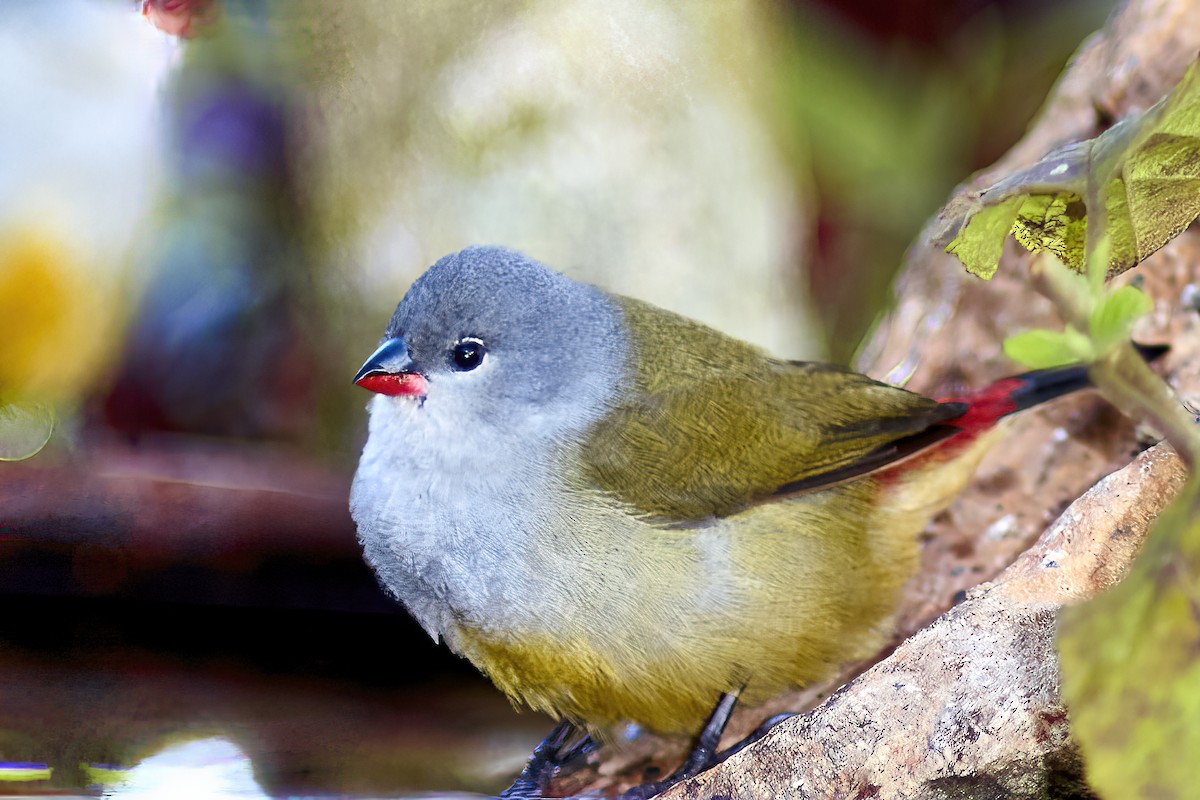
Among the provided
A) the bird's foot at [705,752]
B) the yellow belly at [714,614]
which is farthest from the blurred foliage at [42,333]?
the bird's foot at [705,752]

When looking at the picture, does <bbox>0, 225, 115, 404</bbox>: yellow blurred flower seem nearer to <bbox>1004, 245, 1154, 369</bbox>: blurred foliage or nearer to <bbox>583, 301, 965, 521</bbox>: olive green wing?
<bbox>583, 301, 965, 521</bbox>: olive green wing

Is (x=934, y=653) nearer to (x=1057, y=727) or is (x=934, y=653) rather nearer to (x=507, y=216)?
(x=1057, y=727)

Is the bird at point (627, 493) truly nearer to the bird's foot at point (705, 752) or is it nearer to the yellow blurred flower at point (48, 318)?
the bird's foot at point (705, 752)

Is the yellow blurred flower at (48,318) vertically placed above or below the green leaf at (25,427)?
above

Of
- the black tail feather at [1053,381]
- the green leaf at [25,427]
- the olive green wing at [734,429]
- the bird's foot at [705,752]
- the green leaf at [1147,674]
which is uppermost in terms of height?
the green leaf at [25,427]

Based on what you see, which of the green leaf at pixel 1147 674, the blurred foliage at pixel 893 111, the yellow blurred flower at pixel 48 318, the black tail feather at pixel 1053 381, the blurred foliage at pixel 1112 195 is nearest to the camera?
the green leaf at pixel 1147 674

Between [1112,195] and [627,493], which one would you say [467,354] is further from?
[1112,195]

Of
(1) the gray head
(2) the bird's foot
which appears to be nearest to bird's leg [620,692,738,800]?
(2) the bird's foot
